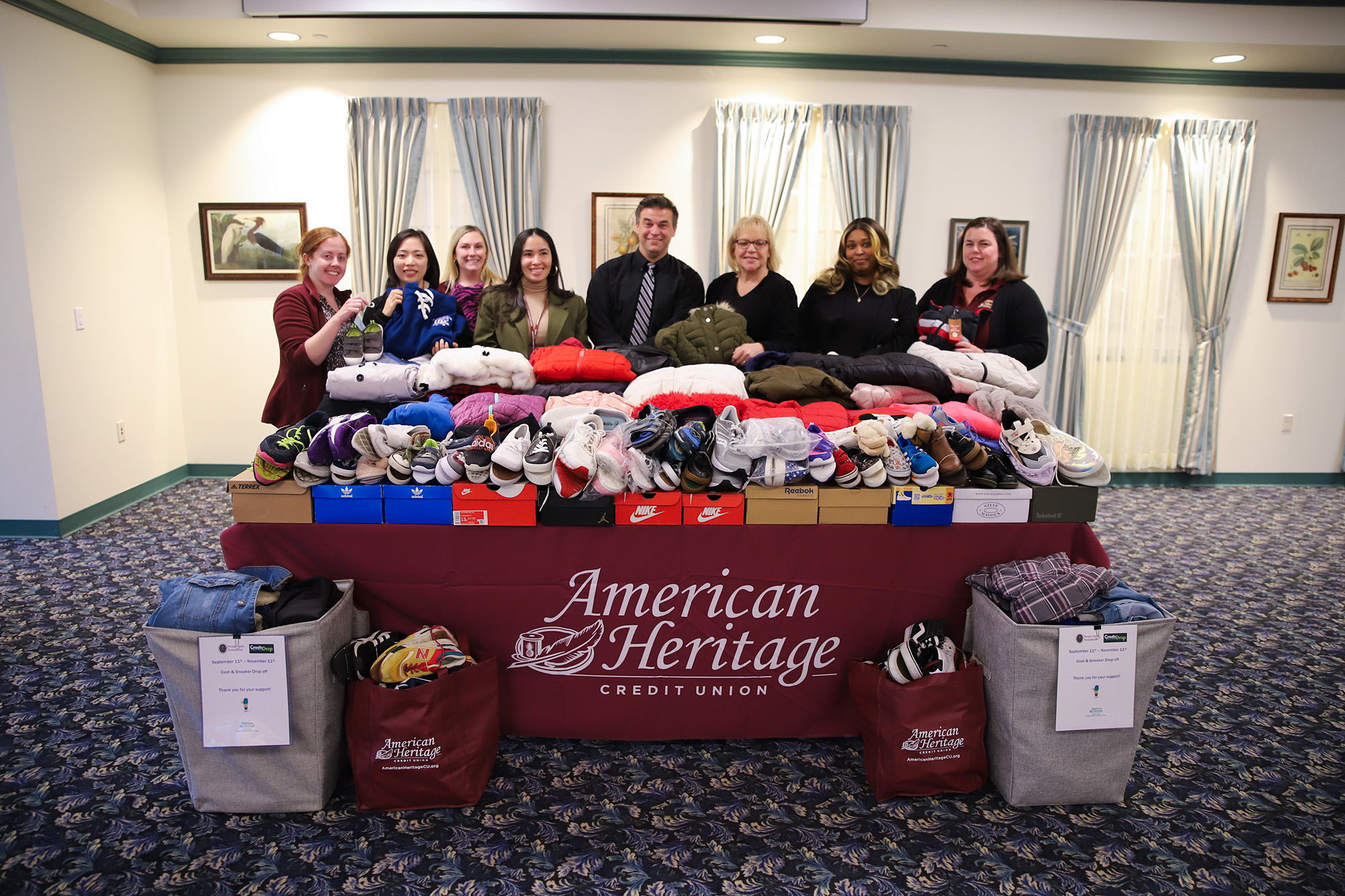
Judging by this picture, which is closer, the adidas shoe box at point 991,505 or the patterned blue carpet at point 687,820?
the patterned blue carpet at point 687,820

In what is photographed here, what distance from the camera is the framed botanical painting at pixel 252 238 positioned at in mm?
4902

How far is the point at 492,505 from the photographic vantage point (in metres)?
1.99

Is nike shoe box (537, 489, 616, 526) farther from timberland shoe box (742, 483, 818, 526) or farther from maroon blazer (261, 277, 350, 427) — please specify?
maroon blazer (261, 277, 350, 427)

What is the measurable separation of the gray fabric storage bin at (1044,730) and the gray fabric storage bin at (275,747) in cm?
166

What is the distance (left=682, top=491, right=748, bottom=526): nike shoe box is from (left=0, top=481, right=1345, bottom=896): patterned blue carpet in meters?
0.69

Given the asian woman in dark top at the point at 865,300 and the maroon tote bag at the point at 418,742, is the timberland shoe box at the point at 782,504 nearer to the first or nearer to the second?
the maroon tote bag at the point at 418,742

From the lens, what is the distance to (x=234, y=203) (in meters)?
4.90

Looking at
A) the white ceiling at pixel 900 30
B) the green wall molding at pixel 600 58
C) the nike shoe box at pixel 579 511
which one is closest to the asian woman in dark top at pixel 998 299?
the nike shoe box at pixel 579 511

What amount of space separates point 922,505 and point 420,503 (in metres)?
1.34

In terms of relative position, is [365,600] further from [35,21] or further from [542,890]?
[35,21]

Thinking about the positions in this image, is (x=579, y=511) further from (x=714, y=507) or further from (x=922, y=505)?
(x=922, y=505)

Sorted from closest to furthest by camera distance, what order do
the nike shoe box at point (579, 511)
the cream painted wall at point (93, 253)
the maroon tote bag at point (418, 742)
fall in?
the maroon tote bag at point (418, 742), the nike shoe box at point (579, 511), the cream painted wall at point (93, 253)

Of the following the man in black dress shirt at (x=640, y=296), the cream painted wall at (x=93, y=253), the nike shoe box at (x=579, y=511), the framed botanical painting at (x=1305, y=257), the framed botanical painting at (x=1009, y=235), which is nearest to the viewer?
the nike shoe box at (x=579, y=511)

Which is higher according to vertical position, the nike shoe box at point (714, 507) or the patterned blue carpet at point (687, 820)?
the nike shoe box at point (714, 507)
